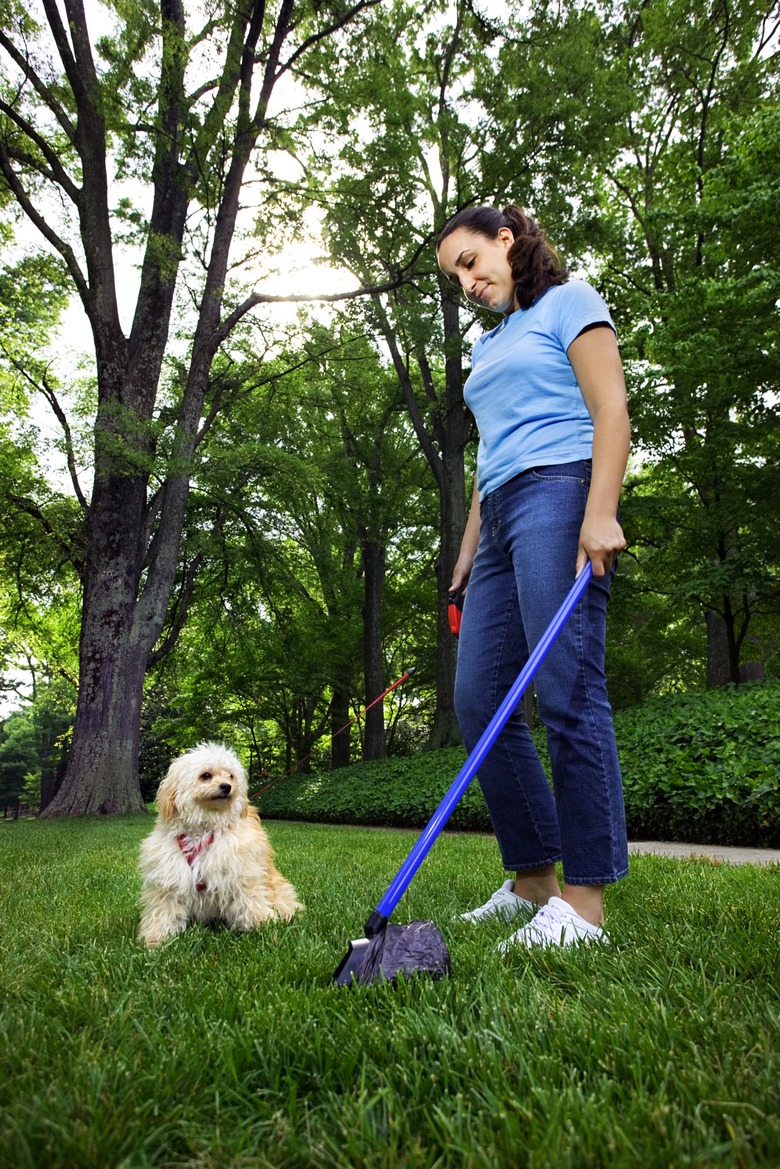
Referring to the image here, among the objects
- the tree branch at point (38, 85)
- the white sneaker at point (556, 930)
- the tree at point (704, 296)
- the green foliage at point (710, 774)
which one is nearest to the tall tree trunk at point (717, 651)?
the tree at point (704, 296)

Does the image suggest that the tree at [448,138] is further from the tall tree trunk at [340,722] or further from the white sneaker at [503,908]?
the white sneaker at [503,908]

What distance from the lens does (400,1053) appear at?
1348 millimetres

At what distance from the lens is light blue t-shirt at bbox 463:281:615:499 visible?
94.6 inches

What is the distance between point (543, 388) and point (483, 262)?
542 mm

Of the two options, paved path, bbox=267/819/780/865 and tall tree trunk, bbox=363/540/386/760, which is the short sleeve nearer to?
paved path, bbox=267/819/780/865

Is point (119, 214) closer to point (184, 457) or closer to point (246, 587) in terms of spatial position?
point (184, 457)

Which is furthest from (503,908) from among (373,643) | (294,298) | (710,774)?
(373,643)

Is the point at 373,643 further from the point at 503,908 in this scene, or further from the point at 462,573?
the point at 503,908

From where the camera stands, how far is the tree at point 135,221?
10.6m

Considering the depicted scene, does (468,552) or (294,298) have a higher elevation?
(294,298)

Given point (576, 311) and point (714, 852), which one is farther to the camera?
point (714, 852)

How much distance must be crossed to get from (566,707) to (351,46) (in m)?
13.2

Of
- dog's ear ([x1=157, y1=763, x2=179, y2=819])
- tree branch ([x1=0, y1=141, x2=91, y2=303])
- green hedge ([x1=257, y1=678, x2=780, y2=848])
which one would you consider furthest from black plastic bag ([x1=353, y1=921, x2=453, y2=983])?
tree branch ([x1=0, y1=141, x2=91, y2=303])

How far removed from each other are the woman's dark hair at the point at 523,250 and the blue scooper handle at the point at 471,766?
3.44 ft
